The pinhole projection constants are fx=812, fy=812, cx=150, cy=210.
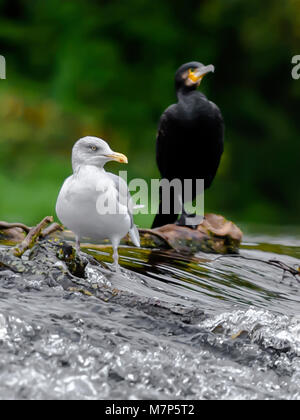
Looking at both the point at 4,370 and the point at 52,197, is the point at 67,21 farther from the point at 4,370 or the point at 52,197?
the point at 4,370

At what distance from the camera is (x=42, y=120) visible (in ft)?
27.3

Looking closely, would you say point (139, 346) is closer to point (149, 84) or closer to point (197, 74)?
point (197, 74)

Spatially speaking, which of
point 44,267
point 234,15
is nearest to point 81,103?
point 234,15

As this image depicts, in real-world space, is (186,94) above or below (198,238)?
above

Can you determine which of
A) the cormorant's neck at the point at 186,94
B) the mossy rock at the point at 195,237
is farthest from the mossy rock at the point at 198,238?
the cormorant's neck at the point at 186,94

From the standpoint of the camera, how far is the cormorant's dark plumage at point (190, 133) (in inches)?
182

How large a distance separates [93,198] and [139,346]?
0.61 m

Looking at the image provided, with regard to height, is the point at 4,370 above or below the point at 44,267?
below

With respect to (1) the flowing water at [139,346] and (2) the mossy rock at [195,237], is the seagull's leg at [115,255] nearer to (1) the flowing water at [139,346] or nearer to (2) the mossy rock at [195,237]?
(1) the flowing water at [139,346]

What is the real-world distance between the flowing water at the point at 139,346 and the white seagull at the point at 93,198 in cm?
18

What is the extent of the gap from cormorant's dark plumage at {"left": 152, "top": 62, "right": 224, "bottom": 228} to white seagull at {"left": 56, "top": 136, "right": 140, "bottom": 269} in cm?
169

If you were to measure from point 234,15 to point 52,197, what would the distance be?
3.98 metres

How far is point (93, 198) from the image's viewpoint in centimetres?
280

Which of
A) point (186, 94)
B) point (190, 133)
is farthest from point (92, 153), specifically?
point (186, 94)
